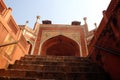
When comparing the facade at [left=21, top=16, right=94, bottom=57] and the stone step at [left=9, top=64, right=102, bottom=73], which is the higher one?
the facade at [left=21, top=16, right=94, bottom=57]

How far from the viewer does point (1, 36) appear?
168 inches

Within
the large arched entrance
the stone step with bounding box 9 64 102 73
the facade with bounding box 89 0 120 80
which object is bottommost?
the stone step with bounding box 9 64 102 73

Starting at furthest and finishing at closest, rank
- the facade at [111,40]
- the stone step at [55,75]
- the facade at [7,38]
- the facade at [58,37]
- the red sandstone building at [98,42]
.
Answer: the facade at [58,37] → the facade at [7,38] → the stone step at [55,75] → the red sandstone building at [98,42] → the facade at [111,40]

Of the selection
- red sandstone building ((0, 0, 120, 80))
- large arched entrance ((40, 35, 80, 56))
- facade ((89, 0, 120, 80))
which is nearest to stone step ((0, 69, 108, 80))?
red sandstone building ((0, 0, 120, 80))

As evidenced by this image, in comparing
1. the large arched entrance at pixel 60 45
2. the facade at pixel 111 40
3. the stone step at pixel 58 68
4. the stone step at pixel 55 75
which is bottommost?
the stone step at pixel 55 75

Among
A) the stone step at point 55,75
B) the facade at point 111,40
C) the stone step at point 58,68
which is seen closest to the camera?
the facade at point 111,40

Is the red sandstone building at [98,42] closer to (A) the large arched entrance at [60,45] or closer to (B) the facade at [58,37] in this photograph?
(B) the facade at [58,37]

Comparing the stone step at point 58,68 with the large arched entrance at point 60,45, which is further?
the large arched entrance at point 60,45

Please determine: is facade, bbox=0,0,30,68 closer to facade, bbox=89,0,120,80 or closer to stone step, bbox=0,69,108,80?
stone step, bbox=0,69,108,80

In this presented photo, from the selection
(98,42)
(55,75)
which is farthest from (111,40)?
(55,75)

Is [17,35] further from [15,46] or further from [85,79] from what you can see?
[85,79]

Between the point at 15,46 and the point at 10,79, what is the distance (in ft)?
7.50

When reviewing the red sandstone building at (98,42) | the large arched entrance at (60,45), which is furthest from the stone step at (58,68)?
the large arched entrance at (60,45)

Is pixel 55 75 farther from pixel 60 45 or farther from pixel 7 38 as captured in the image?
pixel 60 45
